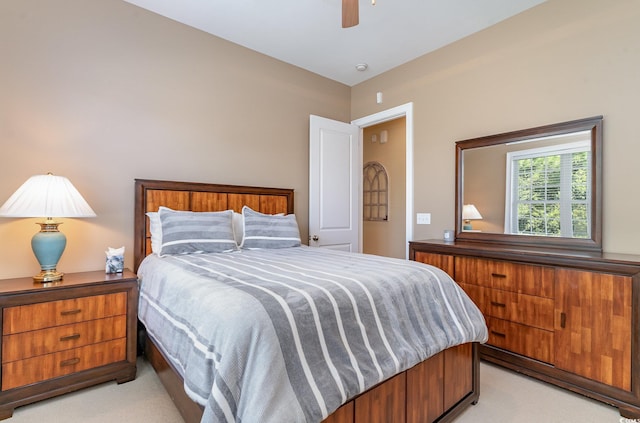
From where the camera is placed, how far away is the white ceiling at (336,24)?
2.67 meters

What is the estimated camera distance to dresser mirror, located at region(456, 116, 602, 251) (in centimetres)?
234

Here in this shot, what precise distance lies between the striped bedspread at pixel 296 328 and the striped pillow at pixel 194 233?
0.45 meters

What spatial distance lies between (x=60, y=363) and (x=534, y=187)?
3704mm

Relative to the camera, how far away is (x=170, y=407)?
1894 mm

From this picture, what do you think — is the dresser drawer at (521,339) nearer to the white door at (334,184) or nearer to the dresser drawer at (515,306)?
the dresser drawer at (515,306)

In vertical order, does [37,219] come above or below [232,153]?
below

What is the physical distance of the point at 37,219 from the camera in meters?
2.36

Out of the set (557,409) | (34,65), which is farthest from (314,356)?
(34,65)

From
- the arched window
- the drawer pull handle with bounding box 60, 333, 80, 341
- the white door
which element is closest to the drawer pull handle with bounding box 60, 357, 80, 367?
the drawer pull handle with bounding box 60, 333, 80, 341

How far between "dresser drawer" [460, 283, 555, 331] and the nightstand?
2624mm

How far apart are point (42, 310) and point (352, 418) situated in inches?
76.9

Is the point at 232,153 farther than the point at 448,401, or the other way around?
the point at 232,153

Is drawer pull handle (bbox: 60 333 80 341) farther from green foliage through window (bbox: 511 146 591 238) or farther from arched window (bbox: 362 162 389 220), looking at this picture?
arched window (bbox: 362 162 389 220)

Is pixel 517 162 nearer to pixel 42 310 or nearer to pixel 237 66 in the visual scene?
pixel 237 66
